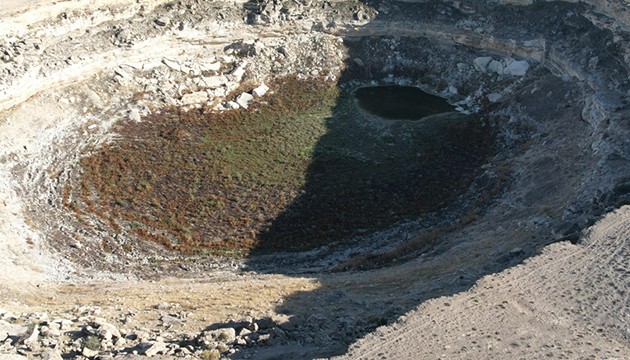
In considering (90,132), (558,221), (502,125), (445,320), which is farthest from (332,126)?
(445,320)

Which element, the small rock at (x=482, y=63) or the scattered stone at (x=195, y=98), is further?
the small rock at (x=482, y=63)

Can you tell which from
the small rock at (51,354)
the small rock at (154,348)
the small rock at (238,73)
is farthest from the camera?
the small rock at (238,73)

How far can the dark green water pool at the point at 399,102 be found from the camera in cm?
3641

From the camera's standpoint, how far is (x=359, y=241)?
26.3m

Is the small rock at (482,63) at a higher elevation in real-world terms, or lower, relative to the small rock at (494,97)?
higher

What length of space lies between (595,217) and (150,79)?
77.7 ft

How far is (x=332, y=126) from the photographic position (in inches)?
1357

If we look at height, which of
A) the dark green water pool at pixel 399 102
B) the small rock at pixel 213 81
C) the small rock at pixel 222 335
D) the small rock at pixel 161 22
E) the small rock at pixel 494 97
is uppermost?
the small rock at pixel 161 22

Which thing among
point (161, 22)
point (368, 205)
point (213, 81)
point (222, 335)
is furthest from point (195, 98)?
point (222, 335)

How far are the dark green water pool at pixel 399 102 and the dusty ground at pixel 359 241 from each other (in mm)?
1199

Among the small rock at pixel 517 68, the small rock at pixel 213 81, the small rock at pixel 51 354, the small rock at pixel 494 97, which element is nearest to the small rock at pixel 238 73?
the small rock at pixel 213 81

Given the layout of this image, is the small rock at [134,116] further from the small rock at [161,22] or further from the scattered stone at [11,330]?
the scattered stone at [11,330]

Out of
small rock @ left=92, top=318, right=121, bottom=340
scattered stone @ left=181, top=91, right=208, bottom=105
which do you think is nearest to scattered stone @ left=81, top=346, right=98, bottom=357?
small rock @ left=92, top=318, right=121, bottom=340

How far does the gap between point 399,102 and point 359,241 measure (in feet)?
45.1
